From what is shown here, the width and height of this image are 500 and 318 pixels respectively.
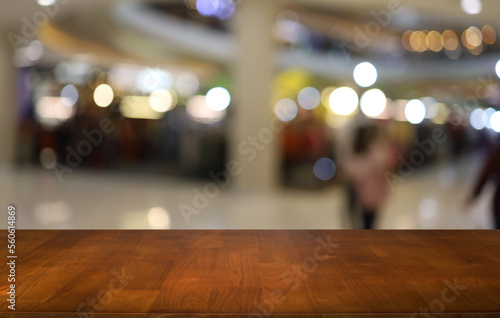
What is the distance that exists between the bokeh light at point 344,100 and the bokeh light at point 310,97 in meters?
1.14

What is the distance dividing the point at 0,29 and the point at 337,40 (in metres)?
16.4

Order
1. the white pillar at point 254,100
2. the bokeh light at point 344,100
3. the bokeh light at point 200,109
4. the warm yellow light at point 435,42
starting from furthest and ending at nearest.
A: the warm yellow light at point 435,42 → the bokeh light at point 200,109 → the bokeh light at point 344,100 → the white pillar at point 254,100

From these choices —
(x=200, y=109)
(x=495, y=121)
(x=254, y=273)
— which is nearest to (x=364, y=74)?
(x=200, y=109)

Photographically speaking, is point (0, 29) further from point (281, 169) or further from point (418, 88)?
point (418, 88)

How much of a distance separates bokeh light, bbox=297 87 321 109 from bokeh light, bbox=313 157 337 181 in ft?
56.0

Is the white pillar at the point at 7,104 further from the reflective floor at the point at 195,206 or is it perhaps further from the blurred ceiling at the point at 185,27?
the reflective floor at the point at 195,206

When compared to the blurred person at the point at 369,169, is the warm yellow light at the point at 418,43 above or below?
above

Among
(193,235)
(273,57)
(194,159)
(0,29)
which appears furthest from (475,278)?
(0,29)

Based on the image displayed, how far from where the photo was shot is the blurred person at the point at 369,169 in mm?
5125

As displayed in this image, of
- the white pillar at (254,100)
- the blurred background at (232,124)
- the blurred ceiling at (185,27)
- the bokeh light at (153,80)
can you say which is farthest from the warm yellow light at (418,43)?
the white pillar at (254,100)

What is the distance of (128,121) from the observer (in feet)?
50.8

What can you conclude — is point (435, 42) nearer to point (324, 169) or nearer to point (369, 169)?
point (324, 169)

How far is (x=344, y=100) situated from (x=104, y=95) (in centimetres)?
1162

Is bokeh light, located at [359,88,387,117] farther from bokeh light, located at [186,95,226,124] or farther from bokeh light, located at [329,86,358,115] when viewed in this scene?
bokeh light, located at [186,95,226,124]
